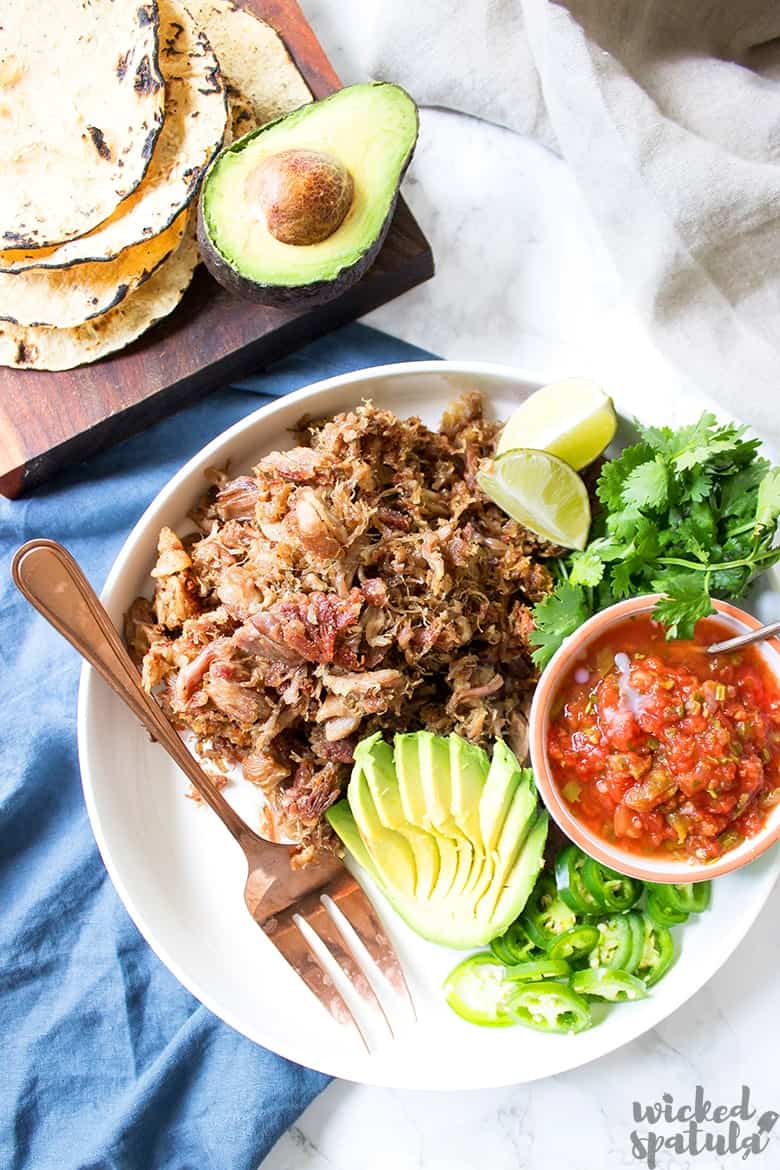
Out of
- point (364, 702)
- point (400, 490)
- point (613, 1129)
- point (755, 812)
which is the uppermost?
point (400, 490)

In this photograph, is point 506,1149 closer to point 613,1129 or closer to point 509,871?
point 613,1129

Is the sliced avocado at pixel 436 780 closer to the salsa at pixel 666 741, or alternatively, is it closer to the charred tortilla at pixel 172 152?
the salsa at pixel 666 741

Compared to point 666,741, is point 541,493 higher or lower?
higher

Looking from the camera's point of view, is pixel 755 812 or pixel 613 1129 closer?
pixel 755 812

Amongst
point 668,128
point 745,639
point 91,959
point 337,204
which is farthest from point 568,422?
point 91,959

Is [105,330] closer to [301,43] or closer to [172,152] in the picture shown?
[172,152]

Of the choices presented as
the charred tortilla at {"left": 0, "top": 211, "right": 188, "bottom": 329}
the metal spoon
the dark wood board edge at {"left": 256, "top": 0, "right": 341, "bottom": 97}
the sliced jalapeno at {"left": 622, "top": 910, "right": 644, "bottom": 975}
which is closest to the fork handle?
the charred tortilla at {"left": 0, "top": 211, "right": 188, "bottom": 329}

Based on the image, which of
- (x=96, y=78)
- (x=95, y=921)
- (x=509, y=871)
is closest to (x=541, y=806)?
(x=509, y=871)
